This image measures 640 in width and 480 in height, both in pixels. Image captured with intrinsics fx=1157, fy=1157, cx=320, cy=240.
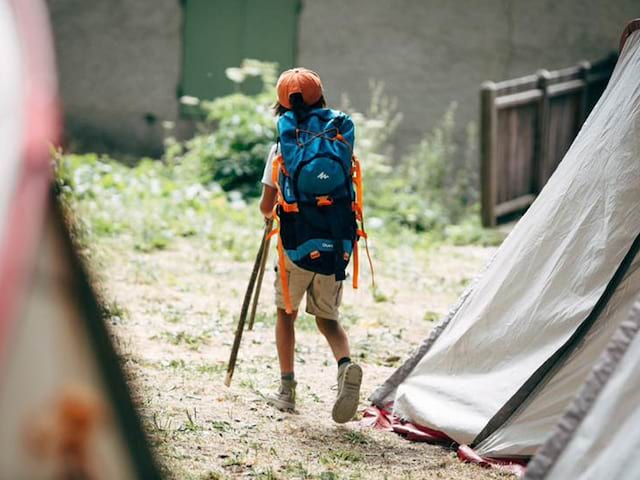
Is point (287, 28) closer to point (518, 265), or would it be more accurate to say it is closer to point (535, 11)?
point (535, 11)

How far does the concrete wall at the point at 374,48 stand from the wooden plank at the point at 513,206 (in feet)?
6.54

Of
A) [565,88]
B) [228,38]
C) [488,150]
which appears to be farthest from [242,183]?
[565,88]

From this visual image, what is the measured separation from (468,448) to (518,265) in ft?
2.69

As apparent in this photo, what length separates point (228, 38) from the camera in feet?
45.0

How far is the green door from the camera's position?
13.6m

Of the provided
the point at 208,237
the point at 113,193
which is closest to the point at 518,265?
the point at 208,237

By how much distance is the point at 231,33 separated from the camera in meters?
13.7

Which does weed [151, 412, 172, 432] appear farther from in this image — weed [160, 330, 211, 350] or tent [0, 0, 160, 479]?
tent [0, 0, 160, 479]

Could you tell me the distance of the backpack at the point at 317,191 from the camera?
504 centimetres

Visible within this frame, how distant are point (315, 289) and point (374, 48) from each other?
28.9 ft

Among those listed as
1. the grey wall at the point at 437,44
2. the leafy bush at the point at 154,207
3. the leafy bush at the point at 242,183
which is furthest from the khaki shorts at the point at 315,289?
the grey wall at the point at 437,44

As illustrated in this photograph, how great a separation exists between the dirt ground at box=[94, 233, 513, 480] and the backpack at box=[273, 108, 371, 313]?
2.59 feet

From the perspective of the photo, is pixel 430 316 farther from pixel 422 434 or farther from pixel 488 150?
pixel 488 150

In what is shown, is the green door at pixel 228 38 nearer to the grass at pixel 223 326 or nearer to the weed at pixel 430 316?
the grass at pixel 223 326
